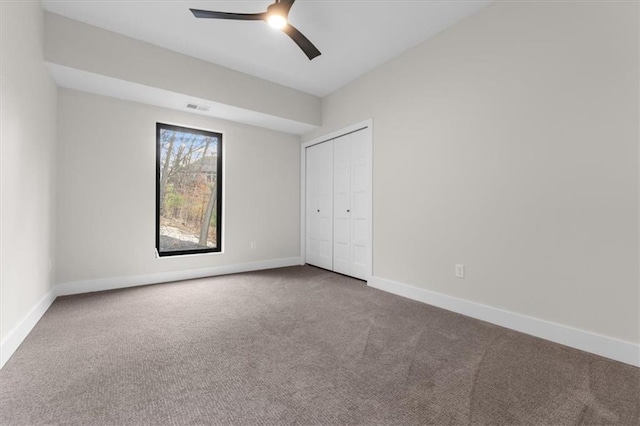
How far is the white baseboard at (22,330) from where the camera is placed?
1.73m

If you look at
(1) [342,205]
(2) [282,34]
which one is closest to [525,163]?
(1) [342,205]

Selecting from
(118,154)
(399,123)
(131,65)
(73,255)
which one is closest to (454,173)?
(399,123)

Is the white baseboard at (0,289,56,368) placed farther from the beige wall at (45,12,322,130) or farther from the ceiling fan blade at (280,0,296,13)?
the ceiling fan blade at (280,0,296,13)

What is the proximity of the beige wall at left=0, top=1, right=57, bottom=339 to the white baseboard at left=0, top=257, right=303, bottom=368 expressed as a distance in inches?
2.7

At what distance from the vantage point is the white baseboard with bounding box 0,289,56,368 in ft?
5.69

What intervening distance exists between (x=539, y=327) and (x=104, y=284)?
14.2ft

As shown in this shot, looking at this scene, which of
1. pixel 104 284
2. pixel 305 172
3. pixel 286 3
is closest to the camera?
pixel 286 3

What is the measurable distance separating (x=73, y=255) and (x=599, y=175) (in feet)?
15.8

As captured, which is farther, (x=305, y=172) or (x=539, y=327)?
(x=305, y=172)

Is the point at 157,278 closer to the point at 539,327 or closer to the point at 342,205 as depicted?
the point at 342,205

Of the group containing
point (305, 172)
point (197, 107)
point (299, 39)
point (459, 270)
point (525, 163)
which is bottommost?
point (459, 270)

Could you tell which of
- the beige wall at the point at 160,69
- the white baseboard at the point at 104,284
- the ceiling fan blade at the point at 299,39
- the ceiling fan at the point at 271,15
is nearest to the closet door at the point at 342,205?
the beige wall at the point at 160,69

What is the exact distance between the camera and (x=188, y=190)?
405 cm

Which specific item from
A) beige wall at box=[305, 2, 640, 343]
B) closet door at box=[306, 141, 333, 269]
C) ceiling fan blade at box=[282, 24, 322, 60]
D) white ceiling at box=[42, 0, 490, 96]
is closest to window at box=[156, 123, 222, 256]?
white ceiling at box=[42, 0, 490, 96]
